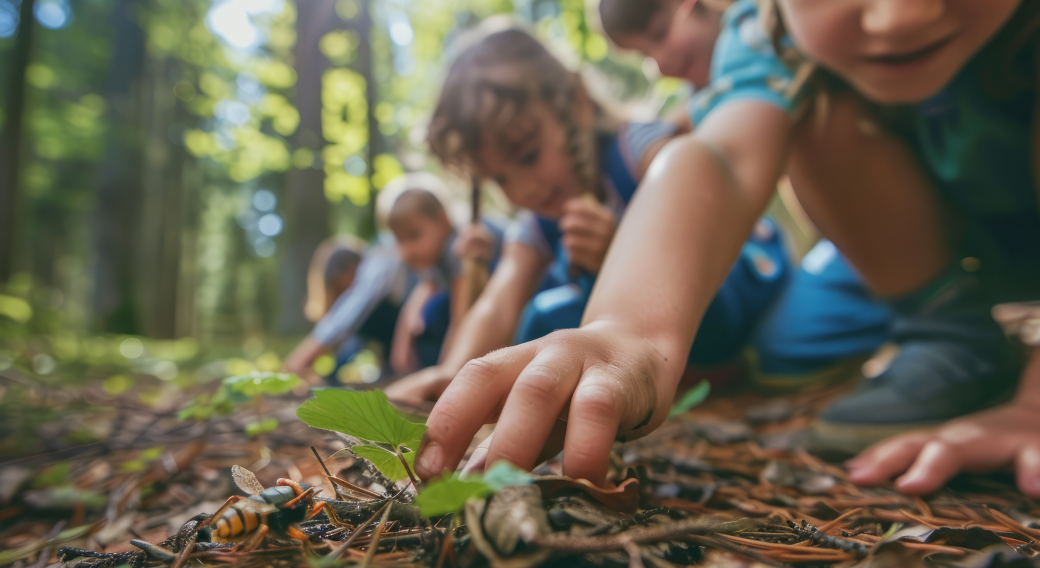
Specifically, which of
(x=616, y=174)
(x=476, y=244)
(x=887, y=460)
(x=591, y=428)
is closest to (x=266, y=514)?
(x=591, y=428)

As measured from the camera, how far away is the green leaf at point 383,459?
569 mm

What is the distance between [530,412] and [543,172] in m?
1.99

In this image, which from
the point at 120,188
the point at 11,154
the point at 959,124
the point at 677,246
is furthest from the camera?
the point at 120,188

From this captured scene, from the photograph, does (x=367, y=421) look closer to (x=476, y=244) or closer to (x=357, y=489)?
(x=357, y=489)

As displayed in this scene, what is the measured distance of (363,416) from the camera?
0.58m

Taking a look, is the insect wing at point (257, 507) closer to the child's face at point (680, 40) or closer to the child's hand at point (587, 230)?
the child's hand at point (587, 230)

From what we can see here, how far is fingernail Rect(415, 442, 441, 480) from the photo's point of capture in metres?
0.53

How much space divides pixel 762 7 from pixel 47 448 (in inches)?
85.2

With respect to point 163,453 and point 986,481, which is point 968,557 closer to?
point 986,481

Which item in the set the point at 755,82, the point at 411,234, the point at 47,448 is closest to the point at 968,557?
the point at 755,82

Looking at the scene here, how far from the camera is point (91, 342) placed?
5457 millimetres

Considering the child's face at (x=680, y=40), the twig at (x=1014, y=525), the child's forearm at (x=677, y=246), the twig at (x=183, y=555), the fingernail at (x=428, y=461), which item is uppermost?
the child's face at (x=680, y=40)

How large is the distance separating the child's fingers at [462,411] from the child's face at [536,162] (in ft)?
6.33

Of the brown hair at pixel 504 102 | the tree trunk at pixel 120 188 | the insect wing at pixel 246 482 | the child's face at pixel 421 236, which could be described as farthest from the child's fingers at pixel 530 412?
the tree trunk at pixel 120 188
